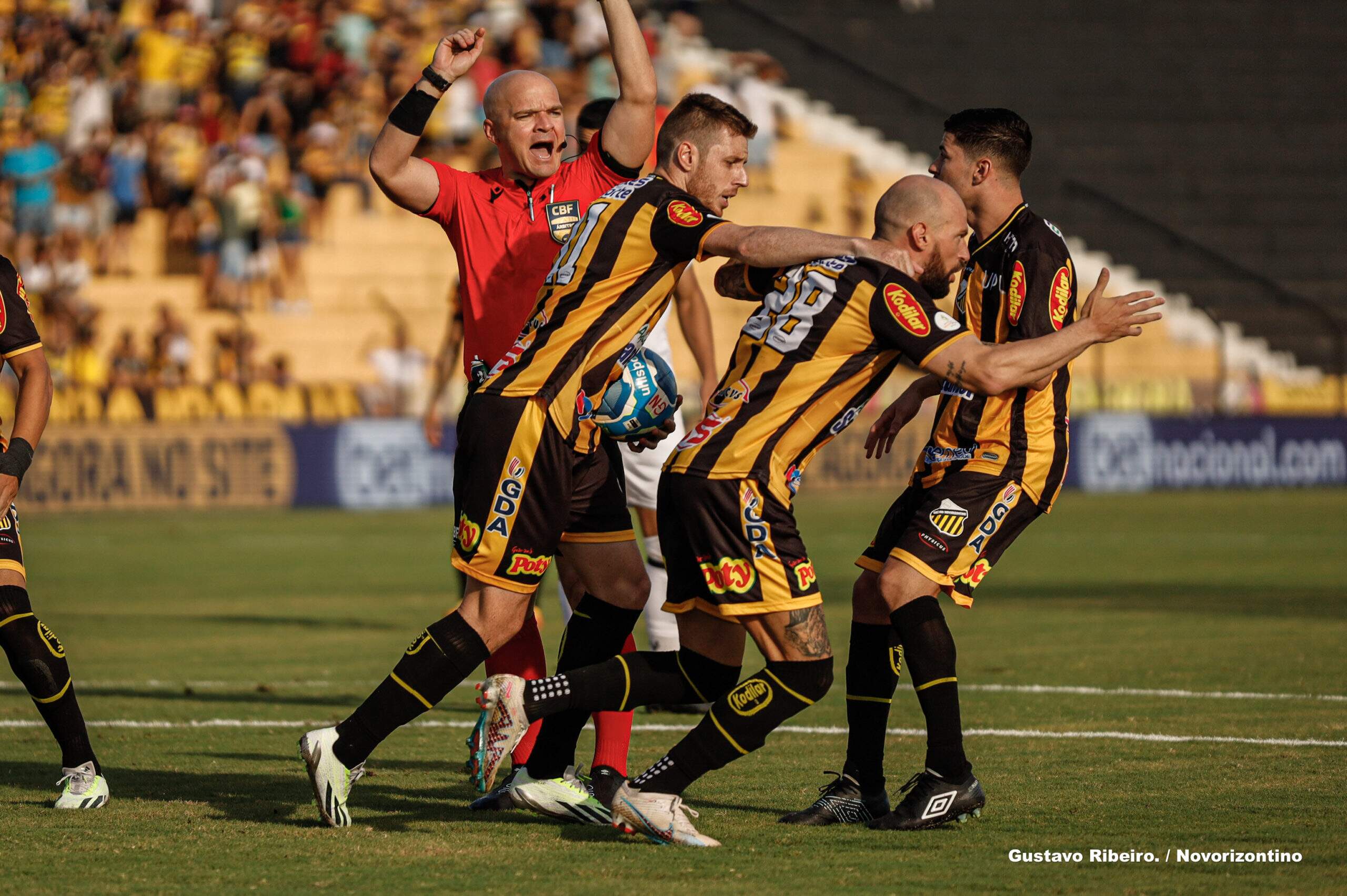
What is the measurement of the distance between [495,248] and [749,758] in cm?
229

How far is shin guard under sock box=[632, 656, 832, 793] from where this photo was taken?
5.65 metres

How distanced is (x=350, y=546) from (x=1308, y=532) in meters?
10.0

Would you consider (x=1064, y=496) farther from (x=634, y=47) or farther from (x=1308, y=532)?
(x=634, y=47)

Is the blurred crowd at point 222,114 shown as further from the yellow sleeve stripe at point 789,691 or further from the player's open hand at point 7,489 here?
the yellow sleeve stripe at point 789,691

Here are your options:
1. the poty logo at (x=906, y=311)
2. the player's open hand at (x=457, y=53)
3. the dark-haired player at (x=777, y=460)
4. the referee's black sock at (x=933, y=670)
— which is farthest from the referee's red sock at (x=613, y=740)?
the player's open hand at (x=457, y=53)

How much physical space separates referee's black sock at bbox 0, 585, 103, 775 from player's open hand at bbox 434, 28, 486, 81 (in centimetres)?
230

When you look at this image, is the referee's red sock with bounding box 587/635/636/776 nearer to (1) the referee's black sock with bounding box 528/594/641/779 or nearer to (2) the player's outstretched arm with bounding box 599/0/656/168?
(1) the referee's black sock with bounding box 528/594/641/779

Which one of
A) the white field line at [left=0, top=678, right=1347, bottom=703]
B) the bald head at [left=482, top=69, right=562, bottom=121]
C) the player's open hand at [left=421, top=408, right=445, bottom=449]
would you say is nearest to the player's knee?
the bald head at [left=482, top=69, right=562, bottom=121]

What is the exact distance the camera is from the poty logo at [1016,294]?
6203 millimetres

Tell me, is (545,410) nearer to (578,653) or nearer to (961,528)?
(578,653)

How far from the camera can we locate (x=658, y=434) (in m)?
6.31

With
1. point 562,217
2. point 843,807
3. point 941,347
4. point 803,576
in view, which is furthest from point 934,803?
point 562,217

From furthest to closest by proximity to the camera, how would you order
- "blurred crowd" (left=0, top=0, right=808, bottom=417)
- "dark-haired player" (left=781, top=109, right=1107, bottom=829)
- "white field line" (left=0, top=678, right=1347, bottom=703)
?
"blurred crowd" (left=0, top=0, right=808, bottom=417) < "white field line" (left=0, top=678, right=1347, bottom=703) < "dark-haired player" (left=781, top=109, right=1107, bottom=829)

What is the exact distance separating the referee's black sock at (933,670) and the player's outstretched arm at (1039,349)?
0.80 m
